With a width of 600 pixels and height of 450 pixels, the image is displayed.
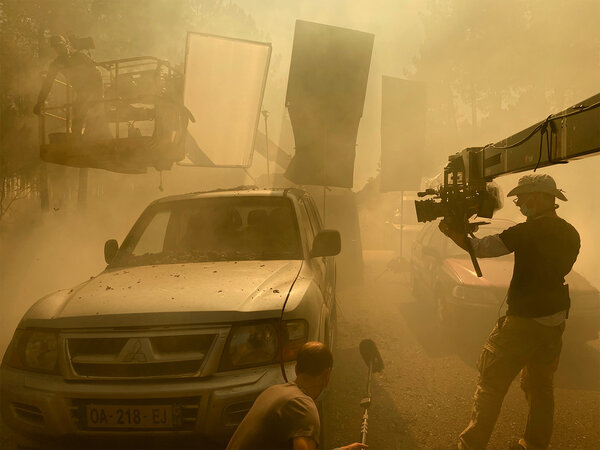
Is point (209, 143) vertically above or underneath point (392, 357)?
above

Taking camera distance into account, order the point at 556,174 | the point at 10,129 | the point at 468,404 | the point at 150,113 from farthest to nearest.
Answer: the point at 556,174, the point at 10,129, the point at 150,113, the point at 468,404

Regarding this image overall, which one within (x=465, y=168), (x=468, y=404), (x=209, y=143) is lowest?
(x=468, y=404)

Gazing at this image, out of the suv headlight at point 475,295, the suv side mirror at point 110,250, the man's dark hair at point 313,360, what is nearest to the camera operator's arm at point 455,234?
the man's dark hair at point 313,360

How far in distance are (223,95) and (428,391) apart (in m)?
7.48

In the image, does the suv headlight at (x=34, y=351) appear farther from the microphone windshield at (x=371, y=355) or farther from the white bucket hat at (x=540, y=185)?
the white bucket hat at (x=540, y=185)

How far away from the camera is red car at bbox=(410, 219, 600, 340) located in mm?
5477

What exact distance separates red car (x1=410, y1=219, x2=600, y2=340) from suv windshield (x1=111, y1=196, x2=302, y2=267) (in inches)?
93.5

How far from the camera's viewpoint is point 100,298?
116 inches

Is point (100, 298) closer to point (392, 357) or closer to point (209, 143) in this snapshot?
point (392, 357)

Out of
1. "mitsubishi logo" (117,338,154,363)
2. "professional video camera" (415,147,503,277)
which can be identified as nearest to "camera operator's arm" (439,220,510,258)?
"professional video camera" (415,147,503,277)

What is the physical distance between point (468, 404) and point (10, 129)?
991cm

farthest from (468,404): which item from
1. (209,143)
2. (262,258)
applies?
(209,143)

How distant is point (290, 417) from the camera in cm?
177

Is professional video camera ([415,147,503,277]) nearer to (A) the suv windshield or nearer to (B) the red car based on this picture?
(A) the suv windshield
